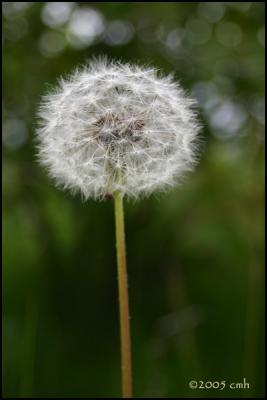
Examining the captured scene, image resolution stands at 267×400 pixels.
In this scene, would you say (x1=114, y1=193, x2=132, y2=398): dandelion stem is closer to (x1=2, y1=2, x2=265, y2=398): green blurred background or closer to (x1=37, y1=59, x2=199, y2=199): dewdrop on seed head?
(x1=37, y1=59, x2=199, y2=199): dewdrop on seed head

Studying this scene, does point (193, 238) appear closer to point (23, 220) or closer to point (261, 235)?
point (261, 235)

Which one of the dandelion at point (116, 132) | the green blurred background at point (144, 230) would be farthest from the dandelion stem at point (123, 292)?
the green blurred background at point (144, 230)

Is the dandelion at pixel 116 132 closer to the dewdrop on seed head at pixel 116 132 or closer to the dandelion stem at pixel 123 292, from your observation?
the dewdrop on seed head at pixel 116 132

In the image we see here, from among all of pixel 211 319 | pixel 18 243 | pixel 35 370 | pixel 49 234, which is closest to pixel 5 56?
pixel 49 234

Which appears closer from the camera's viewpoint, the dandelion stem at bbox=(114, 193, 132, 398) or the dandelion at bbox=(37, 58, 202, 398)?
the dandelion stem at bbox=(114, 193, 132, 398)

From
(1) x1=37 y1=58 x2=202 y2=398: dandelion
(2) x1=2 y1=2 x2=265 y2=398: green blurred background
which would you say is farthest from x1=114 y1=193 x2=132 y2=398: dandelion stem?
(2) x1=2 y1=2 x2=265 y2=398: green blurred background

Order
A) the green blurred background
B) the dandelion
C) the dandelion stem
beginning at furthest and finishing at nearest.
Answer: the green blurred background, the dandelion, the dandelion stem
